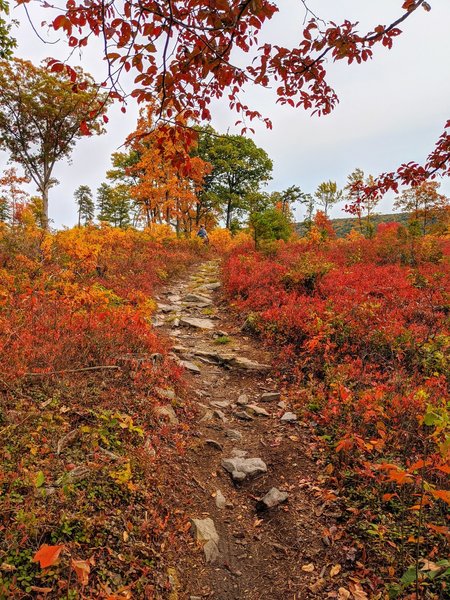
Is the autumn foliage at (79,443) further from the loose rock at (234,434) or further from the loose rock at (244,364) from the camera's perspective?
the loose rock at (244,364)

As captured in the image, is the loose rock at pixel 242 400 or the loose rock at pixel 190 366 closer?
the loose rock at pixel 242 400

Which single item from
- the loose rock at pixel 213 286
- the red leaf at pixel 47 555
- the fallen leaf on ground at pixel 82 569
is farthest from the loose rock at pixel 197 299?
the red leaf at pixel 47 555

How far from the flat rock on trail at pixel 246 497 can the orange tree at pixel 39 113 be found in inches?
809

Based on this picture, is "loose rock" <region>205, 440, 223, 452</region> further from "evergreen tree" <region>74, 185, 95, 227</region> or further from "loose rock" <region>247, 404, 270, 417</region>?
"evergreen tree" <region>74, 185, 95, 227</region>

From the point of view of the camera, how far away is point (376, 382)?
18.9 feet

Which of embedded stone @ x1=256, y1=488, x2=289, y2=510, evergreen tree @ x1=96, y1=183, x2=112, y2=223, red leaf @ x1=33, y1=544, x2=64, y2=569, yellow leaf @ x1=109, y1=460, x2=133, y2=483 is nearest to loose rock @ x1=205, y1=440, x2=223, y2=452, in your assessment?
embedded stone @ x1=256, y1=488, x2=289, y2=510

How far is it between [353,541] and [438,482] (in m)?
1.21

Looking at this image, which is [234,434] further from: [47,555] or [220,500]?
[47,555]

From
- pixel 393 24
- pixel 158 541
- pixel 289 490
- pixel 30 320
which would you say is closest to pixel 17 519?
pixel 158 541

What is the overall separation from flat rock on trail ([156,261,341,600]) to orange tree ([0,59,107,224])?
67.4 feet

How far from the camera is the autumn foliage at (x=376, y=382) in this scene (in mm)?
3203

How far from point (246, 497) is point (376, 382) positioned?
9.61ft

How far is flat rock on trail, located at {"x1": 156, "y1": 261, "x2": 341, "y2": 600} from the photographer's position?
317 cm

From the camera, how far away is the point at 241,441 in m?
5.16
